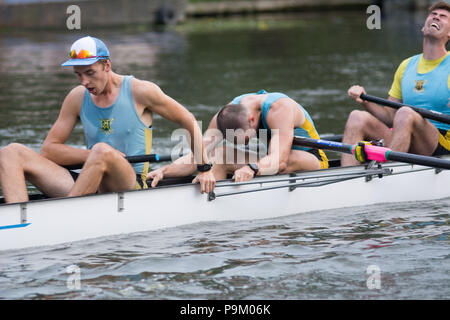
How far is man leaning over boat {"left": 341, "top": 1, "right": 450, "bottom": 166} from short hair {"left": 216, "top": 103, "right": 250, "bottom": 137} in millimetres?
1534

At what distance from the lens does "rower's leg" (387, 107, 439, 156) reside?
809 centimetres

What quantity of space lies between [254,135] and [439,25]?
8.54 ft

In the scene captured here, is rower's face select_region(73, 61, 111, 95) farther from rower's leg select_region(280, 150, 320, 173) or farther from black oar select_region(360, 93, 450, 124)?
black oar select_region(360, 93, 450, 124)

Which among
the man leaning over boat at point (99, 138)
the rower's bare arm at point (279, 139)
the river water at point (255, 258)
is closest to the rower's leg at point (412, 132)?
the river water at point (255, 258)

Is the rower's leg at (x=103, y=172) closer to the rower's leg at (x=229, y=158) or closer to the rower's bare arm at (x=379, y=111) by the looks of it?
the rower's leg at (x=229, y=158)

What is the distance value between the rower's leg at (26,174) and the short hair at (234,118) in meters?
1.57

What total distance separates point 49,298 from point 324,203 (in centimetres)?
330

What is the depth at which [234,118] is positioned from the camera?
7.31 m

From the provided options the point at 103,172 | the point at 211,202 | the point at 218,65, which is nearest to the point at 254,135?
the point at 211,202

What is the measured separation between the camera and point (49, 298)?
5.63 metres

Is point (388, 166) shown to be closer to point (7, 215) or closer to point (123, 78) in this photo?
point (123, 78)

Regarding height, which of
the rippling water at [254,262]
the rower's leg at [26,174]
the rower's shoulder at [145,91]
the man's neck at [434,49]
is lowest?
the rippling water at [254,262]

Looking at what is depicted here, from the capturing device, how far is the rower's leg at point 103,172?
6.45 meters

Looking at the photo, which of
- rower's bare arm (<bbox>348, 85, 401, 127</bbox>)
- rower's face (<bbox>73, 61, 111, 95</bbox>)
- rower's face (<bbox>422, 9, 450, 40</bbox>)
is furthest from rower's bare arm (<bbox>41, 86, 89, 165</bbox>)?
rower's face (<bbox>422, 9, 450, 40</bbox>)
